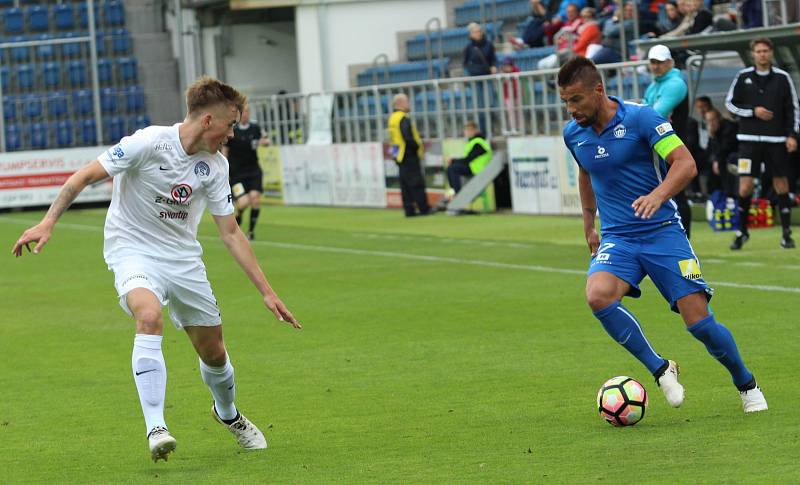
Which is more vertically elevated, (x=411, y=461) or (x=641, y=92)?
(x=641, y=92)

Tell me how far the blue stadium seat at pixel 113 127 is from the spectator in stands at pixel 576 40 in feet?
54.9

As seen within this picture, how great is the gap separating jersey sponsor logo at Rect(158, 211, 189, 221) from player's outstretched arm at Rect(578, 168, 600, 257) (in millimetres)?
2091

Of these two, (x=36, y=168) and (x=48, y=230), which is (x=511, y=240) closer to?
(x=48, y=230)

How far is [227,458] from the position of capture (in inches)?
285

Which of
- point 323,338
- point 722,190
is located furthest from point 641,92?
point 323,338

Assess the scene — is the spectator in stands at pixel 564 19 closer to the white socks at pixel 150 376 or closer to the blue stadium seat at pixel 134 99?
the blue stadium seat at pixel 134 99

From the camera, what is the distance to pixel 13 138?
4016cm

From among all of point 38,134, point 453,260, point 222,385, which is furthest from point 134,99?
point 222,385

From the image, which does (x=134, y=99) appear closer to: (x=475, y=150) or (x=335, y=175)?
(x=335, y=175)

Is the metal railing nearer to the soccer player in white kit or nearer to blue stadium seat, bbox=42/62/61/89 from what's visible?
blue stadium seat, bbox=42/62/61/89

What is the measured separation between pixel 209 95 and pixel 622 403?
2485 mm

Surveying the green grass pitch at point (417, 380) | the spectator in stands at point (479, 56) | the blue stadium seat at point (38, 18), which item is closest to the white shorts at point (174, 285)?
the green grass pitch at point (417, 380)

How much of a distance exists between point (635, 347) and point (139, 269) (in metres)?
2.49

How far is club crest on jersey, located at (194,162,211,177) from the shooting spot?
23.9 ft
